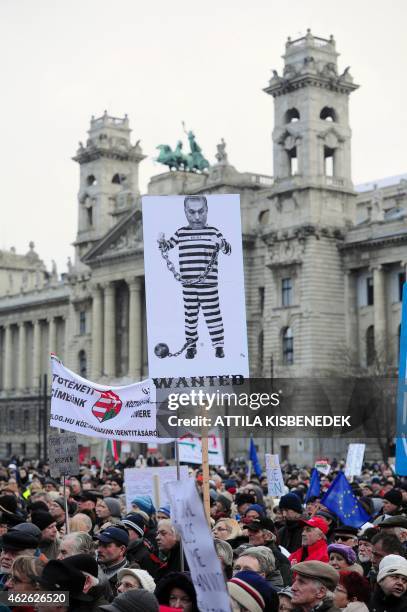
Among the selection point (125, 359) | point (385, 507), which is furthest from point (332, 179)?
point (385, 507)

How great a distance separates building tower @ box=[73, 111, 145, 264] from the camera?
301 feet

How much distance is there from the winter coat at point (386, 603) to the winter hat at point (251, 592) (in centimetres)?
150

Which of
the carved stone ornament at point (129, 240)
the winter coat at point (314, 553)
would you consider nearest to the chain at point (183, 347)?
the winter coat at point (314, 553)

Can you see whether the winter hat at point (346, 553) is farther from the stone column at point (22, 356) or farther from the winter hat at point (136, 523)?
the stone column at point (22, 356)

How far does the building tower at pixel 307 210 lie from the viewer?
2677 inches

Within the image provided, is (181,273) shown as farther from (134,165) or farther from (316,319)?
(134,165)

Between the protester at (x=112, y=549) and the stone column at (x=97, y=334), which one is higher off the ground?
the stone column at (x=97, y=334)

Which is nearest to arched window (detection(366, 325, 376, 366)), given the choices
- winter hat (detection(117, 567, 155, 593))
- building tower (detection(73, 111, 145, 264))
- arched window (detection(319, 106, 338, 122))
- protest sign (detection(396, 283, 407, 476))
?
arched window (detection(319, 106, 338, 122))

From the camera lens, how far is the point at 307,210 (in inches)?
2682

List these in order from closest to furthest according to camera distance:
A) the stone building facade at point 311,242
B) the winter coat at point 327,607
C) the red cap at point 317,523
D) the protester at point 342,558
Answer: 1. the winter coat at point 327,607
2. the protester at point 342,558
3. the red cap at point 317,523
4. the stone building facade at point 311,242

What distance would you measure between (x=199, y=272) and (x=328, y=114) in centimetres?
6136

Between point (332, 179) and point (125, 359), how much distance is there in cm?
2298

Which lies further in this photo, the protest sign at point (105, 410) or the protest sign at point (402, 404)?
the protest sign at point (105, 410)

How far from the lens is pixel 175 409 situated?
12562 mm
